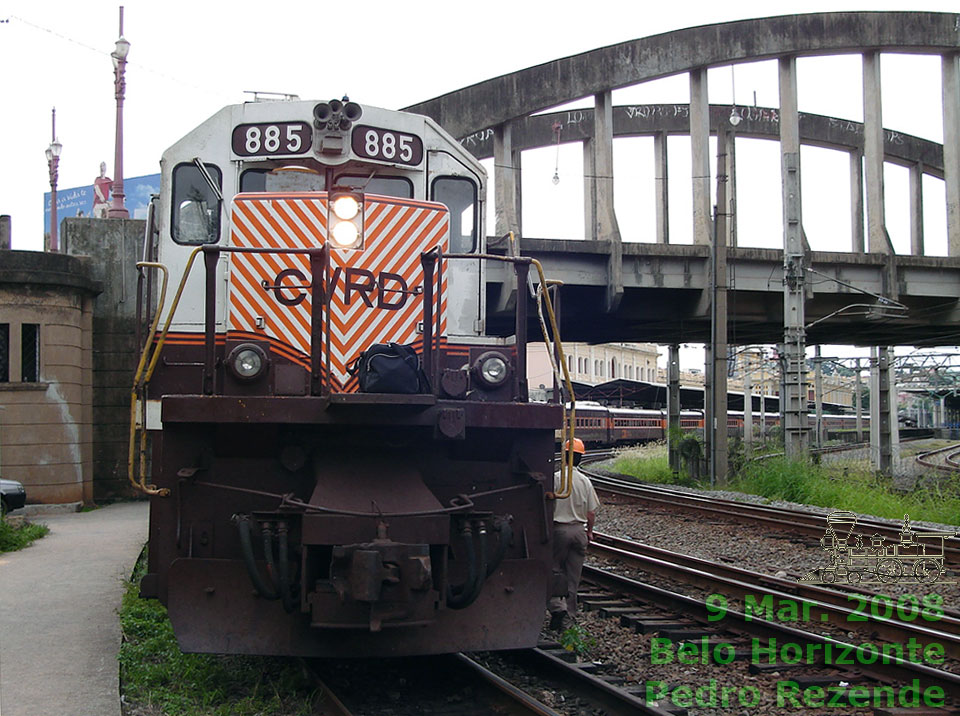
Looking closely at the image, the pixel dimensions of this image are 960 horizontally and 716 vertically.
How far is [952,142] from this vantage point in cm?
2750

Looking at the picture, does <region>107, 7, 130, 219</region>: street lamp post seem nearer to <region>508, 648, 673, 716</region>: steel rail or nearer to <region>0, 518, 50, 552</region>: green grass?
<region>0, 518, 50, 552</region>: green grass

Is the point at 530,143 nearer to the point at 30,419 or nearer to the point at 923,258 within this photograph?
the point at 923,258

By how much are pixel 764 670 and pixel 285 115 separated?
5.18 m

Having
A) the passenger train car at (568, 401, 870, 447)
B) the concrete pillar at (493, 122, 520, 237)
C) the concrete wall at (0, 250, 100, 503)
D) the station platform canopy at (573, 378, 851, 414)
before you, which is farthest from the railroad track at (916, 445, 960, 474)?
the concrete wall at (0, 250, 100, 503)

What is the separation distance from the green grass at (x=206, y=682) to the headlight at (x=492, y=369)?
2158 mm

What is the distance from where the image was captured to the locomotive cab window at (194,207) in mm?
6934

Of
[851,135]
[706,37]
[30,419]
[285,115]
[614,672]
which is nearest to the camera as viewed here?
[614,672]

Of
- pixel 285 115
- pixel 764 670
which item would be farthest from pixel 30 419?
pixel 764 670

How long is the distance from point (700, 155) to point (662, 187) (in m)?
6.35

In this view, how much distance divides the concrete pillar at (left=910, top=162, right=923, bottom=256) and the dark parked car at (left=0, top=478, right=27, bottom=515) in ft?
102

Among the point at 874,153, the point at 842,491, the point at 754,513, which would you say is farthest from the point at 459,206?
the point at 874,153

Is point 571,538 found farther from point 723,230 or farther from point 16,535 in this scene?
point 723,230

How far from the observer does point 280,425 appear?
18.1 feet

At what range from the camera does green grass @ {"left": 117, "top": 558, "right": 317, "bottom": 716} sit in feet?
17.9
